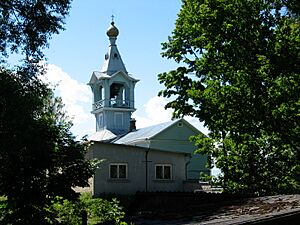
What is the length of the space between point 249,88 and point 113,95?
41.7 m

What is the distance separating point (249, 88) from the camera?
50.0ft

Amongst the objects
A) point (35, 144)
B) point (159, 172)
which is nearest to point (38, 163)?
Result: point (35, 144)

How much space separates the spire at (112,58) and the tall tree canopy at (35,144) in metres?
42.6

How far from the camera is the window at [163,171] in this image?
106 feet

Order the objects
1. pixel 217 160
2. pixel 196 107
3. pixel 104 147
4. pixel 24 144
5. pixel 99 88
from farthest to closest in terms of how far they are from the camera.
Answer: pixel 99 88, pixel 104 147, pixel 217 160, pixel 196 107, pixel 24 144

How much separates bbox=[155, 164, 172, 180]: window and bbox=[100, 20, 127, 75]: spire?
2504cm

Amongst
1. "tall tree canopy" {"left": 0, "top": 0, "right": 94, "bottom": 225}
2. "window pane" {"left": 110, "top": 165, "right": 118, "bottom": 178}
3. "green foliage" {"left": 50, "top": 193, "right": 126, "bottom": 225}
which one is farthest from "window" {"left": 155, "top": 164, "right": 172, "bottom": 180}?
"tall tree canopy" {"left": 0, "top": 0, "right": 94, "bottom": 225}

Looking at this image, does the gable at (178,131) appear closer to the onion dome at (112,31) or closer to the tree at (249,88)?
the onion dome at (112,31)

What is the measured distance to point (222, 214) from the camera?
7531 mm

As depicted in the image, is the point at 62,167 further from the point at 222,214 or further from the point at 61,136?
the point at 222,214

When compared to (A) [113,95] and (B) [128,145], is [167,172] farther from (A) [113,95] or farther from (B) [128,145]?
(A) [113,95]

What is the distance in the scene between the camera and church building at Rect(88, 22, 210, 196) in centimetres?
3014

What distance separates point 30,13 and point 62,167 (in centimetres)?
449

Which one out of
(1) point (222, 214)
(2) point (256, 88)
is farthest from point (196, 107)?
(1) point (222, 214)
